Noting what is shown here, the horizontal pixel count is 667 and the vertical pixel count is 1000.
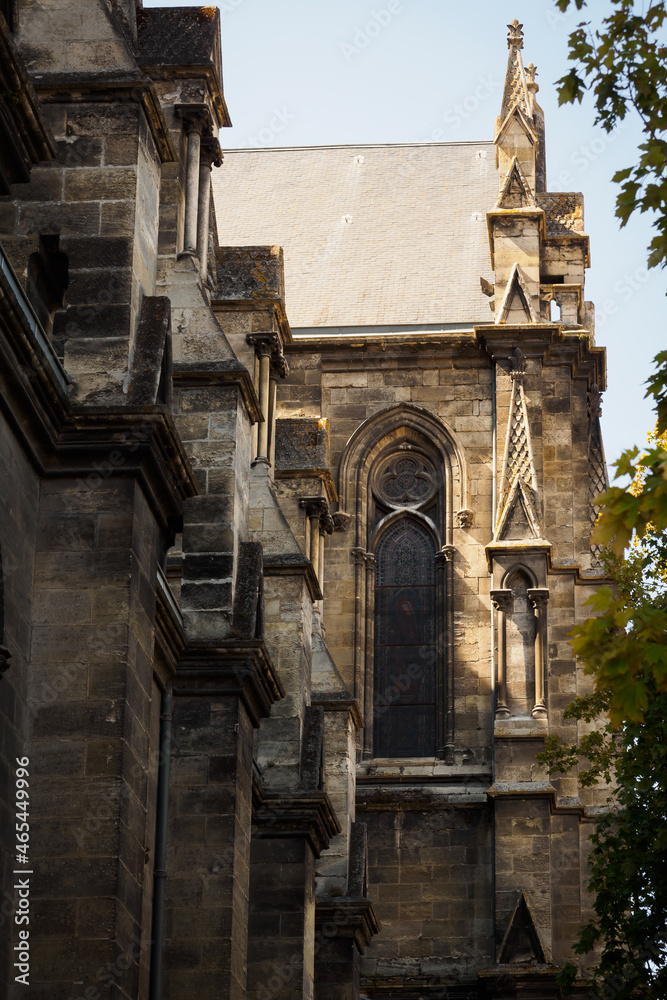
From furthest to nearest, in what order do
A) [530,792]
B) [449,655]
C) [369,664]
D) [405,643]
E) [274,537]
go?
[405,643]
[369,664]
[449,655]
[530,792]
[274,537]

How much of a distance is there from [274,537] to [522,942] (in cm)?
952

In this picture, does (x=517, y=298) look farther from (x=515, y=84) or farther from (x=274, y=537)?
(x=274, y=537)

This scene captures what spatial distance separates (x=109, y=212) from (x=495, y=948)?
56.0ft

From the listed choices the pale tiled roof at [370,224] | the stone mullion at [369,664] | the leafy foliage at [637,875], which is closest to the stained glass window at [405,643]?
the stone mullion at [369,664]

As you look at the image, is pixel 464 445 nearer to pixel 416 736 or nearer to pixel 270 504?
pixel 416 736

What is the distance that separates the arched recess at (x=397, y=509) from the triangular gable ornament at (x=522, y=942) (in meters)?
3.78

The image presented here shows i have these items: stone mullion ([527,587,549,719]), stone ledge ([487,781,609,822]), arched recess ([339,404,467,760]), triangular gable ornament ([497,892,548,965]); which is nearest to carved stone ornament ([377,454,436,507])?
arched recess ([339,404,467,760])

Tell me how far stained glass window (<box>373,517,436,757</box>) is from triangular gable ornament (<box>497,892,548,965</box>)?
12.4ft

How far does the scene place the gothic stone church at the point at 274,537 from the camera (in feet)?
47.6

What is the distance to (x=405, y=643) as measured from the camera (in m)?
34.5

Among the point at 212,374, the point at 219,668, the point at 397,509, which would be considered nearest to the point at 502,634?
the point at 397,509

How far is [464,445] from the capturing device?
34750 mm

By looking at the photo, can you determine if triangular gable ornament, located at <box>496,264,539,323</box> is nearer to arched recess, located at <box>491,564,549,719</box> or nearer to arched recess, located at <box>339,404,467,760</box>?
arched recess, located at <box>339,404,467,760</box>

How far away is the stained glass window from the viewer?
3372 centimetres
